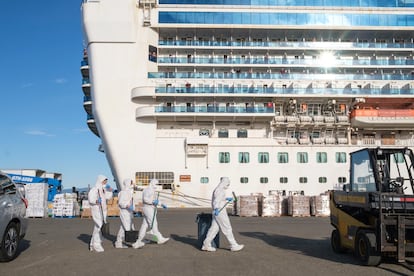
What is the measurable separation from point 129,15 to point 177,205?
15034mm

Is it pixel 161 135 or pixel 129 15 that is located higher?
pixel 129 15

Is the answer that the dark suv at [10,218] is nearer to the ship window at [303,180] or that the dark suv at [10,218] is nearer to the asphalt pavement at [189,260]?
the asphalt pavement at [189,260]

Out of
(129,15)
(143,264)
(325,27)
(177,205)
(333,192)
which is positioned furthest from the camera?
(325,27)

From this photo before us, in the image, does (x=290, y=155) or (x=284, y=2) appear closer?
(x=290, y=155)

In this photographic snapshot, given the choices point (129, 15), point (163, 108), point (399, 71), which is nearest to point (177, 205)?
point (163, 108)

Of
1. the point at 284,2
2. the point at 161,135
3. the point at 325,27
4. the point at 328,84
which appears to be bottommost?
the point at 161,135

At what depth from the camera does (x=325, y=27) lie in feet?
104

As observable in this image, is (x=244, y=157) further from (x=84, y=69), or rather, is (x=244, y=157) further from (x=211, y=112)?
(x=84, y=69)

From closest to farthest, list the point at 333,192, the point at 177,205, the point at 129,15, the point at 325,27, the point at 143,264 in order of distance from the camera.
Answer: the point at 143,264 → the point at 333,192 → the point at 177,205 → the point at 129,15 → the point at 325,27

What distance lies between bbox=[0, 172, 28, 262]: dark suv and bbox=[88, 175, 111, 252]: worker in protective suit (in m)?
1.55

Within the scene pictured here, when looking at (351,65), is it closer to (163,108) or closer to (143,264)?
(163,108)

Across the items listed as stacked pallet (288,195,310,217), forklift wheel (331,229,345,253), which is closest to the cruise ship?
stacked pallet (288,195,310,217)

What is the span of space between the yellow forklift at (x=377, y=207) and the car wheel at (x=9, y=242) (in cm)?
728

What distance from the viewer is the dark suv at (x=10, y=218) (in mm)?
7785
